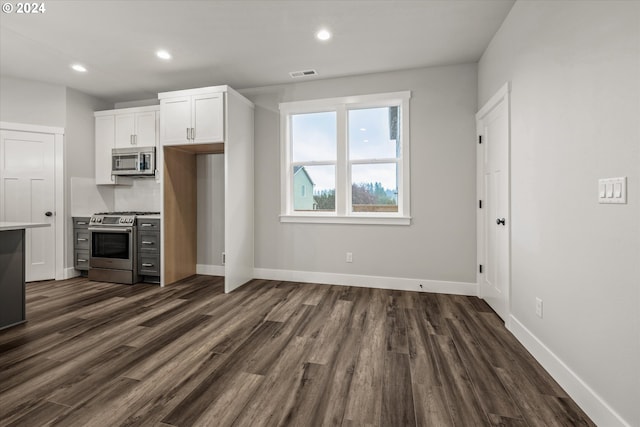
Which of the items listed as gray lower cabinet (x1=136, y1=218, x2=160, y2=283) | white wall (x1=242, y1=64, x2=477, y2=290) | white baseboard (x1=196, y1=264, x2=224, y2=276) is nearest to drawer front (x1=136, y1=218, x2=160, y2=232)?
gray lower cabinet (x1=136, y1=218, x2=160, y2=283)

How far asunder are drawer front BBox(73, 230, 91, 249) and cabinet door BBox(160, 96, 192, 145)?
6.53 feet

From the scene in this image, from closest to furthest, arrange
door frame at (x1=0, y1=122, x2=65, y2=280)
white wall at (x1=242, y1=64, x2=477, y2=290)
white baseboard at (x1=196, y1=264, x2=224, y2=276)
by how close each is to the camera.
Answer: white wall at (x1=242, y1=64, x2=477, y2=290) → door frame at (x1=0, y1=122, x2=65, y2=280) → white baseboard at (x1=196, y1=264, x2=224, y2=276)

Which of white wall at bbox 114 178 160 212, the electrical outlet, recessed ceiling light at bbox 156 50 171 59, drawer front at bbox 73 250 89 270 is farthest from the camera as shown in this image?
white wall at bbox 114 178 160 212

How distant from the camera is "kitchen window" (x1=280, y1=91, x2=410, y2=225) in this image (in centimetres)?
393

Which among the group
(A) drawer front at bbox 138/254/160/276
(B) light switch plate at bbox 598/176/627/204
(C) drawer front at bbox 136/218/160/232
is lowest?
(A) drawer front at bbox 138/254/160/276

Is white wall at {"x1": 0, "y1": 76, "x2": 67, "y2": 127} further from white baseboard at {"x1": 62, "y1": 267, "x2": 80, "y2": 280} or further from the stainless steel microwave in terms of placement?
white baseboard at {"x1": 62, "y1": 267, "x2": 80, "y2": 280}

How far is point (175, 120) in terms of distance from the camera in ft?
12.8

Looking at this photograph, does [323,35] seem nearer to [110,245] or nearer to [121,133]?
[121,133]

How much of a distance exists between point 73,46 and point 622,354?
5.26m

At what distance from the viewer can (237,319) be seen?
291 centimetres

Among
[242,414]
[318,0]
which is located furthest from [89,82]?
[242,414]

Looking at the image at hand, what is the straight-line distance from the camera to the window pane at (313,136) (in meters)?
4.19

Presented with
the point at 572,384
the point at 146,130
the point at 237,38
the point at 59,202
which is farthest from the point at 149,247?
the point at 572,384

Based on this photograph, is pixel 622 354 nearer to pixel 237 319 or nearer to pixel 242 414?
pixel 242 414
